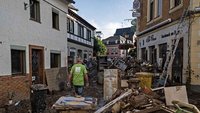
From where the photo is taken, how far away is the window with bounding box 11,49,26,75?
10.4 metres

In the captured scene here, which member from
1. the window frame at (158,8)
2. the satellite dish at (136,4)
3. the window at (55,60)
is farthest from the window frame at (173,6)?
the window at (55,60)

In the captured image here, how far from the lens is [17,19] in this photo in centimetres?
1045

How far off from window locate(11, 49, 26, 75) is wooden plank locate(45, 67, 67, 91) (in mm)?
2237

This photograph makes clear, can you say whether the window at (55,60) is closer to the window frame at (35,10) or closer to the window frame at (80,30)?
the window frame at (35,10)

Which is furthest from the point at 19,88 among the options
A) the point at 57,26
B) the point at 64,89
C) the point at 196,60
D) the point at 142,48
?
the point at 142,48

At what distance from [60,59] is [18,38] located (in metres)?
5.46

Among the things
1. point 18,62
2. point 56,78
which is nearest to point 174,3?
point 56,78

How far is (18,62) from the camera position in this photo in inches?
428

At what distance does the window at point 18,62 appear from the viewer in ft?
34.1

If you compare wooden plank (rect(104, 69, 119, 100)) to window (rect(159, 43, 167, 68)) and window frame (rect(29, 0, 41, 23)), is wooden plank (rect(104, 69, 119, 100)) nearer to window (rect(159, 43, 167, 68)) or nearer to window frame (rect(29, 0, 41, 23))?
window frame (rect(29, 0, 41, 23))

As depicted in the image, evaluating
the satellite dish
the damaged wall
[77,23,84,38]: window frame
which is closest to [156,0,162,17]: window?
the satellite dish

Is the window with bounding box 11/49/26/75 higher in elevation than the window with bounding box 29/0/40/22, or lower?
lower

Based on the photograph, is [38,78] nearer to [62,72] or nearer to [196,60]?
[62,72]

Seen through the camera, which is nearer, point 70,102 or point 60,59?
point 70,102
